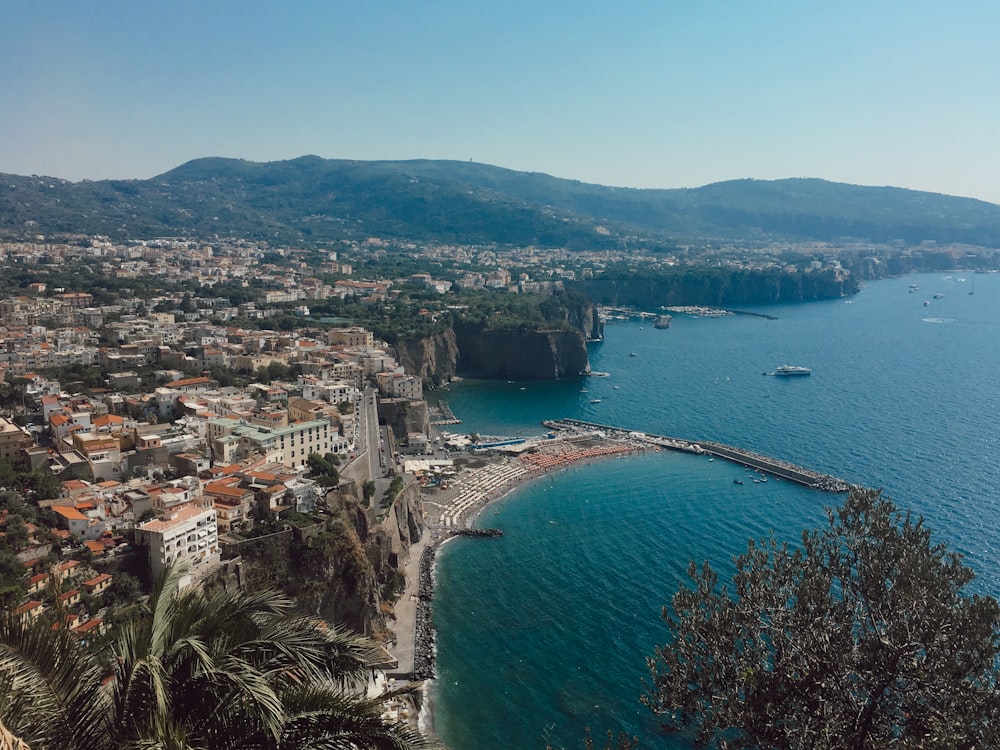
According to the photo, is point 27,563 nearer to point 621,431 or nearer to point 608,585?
point 608,585

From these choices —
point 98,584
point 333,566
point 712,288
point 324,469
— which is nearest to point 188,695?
point 98,584

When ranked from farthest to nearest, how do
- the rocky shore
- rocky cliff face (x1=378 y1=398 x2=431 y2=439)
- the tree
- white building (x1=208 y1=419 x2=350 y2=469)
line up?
rocky cliff face (x1=378 y1=398 x2=431 y2=439), white building (x1=208 y1=419 x2=350 y2=469), the rocky shore, the tree

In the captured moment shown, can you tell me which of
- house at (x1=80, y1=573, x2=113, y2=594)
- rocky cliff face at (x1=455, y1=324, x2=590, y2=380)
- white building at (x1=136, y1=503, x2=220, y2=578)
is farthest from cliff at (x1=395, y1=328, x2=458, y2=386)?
house at (x1=80, y1=573, x2=113, y2=594)

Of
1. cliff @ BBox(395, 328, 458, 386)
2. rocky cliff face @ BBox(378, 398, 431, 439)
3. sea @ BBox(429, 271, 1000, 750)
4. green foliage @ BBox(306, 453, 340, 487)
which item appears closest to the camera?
sea @ BBox(429, 271, 1000, 750)

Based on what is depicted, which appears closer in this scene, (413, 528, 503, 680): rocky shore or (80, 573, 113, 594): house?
(80, 573, 113, 594): house

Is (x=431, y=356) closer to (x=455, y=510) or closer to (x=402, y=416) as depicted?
(x=402, y=416)

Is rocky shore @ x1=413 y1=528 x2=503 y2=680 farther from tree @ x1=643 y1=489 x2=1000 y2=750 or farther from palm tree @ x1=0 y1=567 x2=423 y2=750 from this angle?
palm tree @ x1=0 y1=567 x2=423 y2=750

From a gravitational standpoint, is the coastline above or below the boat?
below
